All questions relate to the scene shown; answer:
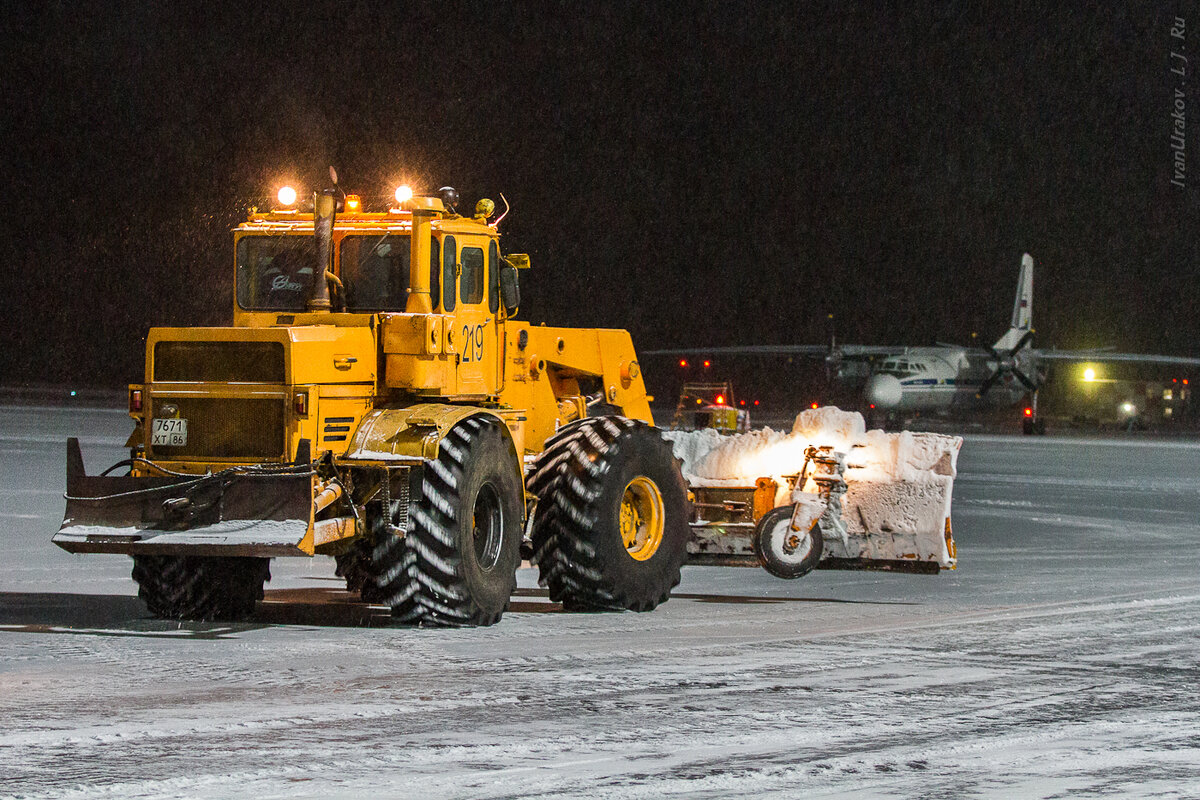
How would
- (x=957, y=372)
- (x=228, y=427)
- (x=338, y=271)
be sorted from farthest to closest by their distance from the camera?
(x=957, y=372), (x=338, y=271), (x=228, y=427)

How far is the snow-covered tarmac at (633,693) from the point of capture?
241 inches

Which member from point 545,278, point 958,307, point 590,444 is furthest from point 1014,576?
point 958,307

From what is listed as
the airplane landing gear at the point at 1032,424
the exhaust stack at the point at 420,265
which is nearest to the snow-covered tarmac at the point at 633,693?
the exhaust stack at the point at 420,265

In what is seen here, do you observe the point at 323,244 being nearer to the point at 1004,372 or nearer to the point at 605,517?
the point at 605,517

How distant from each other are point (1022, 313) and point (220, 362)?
179 feet

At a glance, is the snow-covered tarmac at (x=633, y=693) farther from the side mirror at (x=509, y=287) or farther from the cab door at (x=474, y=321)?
the side mirror at (x=509, y=287)

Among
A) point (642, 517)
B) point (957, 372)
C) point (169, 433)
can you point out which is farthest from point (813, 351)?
point (169, 433)

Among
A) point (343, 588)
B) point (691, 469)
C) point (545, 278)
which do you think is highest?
point (545, 278)

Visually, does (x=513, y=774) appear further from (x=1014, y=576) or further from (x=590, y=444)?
(x=1014, y=576)

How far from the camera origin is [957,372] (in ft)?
178

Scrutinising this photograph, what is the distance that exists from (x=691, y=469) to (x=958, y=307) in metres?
102

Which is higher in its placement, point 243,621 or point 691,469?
point 691,469

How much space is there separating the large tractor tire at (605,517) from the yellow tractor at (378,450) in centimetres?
2

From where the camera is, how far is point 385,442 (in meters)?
9.90
